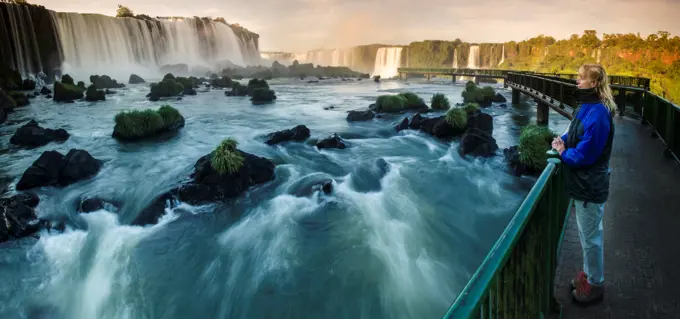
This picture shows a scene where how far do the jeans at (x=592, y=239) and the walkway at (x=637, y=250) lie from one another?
1.05ft

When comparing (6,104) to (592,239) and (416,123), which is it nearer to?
(416,123)

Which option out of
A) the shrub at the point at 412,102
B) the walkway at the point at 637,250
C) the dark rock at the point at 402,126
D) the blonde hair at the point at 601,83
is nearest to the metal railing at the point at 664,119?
the walkway at the point at 637,250

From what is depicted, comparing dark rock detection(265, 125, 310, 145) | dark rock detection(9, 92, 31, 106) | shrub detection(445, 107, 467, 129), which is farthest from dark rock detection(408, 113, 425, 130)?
dark rock detection(9, 92, 31, 106)

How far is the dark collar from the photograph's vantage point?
13.1ft

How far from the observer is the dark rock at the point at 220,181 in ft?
40.3

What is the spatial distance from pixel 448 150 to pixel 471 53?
327 feet

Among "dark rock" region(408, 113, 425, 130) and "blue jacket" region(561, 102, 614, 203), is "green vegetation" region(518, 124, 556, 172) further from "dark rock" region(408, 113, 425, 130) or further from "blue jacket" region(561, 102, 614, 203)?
"blue jacket" region(561, 102, 614, 203)

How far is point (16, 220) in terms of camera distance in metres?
10.4

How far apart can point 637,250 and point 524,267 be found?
3216 mm

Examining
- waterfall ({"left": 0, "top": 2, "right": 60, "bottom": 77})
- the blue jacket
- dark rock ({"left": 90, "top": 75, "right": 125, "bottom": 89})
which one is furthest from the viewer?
dark rock ({"left": 90, "top": 75, "right": 125, "bottom": 89})

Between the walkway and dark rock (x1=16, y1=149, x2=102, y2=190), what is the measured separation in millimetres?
15085

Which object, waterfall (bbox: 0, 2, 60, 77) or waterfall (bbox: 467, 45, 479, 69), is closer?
waterfall (bbox: 0, 2, 60, 77)

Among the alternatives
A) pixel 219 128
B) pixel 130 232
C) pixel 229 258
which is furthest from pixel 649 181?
pixel 219 128

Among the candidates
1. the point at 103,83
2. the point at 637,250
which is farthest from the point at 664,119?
the point at 103,83
